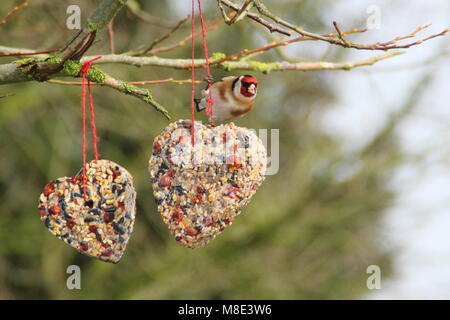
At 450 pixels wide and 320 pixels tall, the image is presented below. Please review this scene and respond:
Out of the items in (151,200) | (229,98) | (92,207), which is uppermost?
(151,200)

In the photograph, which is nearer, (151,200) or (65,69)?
(65,69)

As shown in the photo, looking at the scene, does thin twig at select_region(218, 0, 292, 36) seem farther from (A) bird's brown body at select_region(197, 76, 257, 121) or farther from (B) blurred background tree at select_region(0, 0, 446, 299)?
(B) blurred background tree at select_region(0, 0, 446, 299)

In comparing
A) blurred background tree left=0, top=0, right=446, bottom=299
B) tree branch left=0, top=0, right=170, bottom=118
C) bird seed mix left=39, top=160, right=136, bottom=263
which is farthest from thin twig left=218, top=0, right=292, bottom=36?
blurred background tree left=0, top=0, right=446, bottom=299

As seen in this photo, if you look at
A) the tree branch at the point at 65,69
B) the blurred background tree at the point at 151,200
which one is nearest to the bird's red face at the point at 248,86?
the tree branch at the point at 65,69

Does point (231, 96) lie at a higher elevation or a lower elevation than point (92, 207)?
higher

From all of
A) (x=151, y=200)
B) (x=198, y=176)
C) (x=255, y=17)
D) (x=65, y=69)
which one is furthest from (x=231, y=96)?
(x=151, y=200)

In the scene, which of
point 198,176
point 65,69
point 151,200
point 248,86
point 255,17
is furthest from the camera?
point 151,200

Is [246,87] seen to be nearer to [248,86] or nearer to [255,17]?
[248,86]

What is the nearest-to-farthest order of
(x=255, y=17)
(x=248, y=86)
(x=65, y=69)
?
1. (x=255, y=17)
2. (x=65, y=69)
3. (x=248, y=86)
